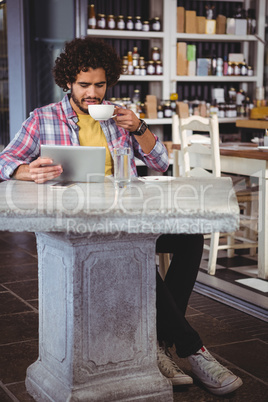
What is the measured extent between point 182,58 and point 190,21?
37 centimetres

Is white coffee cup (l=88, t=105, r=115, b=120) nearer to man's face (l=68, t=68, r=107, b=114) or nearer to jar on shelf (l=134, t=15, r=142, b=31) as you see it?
man's face (l=68, t=68, r=107, b=114)

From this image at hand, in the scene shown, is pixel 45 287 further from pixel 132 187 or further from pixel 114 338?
pixel 132 187

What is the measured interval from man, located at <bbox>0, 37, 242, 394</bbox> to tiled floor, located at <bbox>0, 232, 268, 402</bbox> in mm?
113

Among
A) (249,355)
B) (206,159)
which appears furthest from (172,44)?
(249,355)

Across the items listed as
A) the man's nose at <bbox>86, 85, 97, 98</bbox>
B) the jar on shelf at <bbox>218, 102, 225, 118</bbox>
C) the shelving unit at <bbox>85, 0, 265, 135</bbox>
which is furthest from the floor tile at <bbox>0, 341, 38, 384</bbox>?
the jar on shelf at <bbox>218, 102, 225, 118</bbox>

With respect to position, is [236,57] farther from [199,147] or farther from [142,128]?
[142,128]

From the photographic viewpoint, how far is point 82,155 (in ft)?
6.49

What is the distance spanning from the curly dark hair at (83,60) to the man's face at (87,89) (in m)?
0.02

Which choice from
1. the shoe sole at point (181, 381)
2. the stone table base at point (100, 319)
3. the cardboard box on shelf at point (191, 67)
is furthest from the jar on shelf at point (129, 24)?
the shoe sole at point (181, 381)

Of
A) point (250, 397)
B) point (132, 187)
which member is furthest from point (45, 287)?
point (250, 397)

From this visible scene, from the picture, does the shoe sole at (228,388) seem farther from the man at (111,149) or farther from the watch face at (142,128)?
the watch face at (142,128)

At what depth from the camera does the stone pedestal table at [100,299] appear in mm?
1788

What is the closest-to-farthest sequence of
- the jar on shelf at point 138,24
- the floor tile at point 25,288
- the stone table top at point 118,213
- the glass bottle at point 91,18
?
the stone table top at point 118,213 → the floor tile at point 25,288 → the glass bottle at point 91,18 → the jar on shelf at point 138,24

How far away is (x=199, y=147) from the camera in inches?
146
